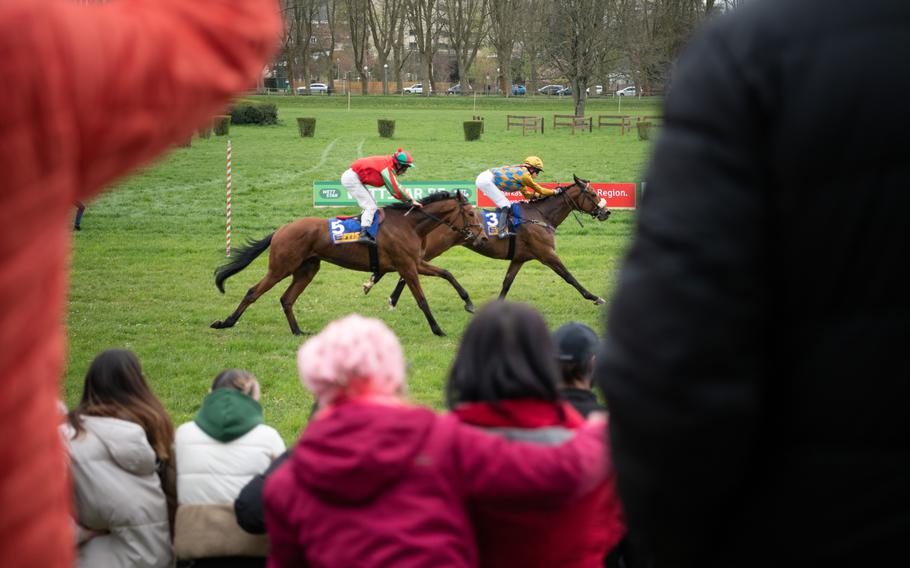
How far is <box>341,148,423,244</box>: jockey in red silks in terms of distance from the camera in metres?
15.3

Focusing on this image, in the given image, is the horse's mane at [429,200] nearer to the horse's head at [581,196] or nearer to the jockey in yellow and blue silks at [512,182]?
the jockey in yellow and blue silks at [512,182]

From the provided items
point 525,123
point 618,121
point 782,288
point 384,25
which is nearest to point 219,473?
point 782,288

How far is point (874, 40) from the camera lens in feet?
3.98

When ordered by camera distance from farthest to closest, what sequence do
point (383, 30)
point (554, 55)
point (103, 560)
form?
1. point (383, 30)
2. point (554, 55)
3. point (103, 560)

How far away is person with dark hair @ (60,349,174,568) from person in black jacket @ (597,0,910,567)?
3.80 meters

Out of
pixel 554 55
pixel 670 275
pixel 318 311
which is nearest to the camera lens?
pixel 670 275

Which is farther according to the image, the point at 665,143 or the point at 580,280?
the point at 580,280

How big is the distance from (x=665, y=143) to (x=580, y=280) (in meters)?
17.5

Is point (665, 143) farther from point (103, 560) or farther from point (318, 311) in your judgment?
point (318, 311)

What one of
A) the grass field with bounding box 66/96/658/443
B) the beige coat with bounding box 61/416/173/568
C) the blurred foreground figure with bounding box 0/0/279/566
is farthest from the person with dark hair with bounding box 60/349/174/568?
the blurred foreground figure with bounding box 0/0/279/566

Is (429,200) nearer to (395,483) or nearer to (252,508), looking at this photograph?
(252,508)

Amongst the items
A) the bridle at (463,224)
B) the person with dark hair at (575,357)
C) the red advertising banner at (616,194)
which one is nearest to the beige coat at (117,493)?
the person with dark hair at (575,357)

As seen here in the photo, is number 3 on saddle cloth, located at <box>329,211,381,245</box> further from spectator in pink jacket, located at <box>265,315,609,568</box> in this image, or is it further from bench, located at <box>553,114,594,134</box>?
bench, located at <box>553,114,594,134</box>

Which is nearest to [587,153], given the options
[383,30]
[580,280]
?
[580,280]
